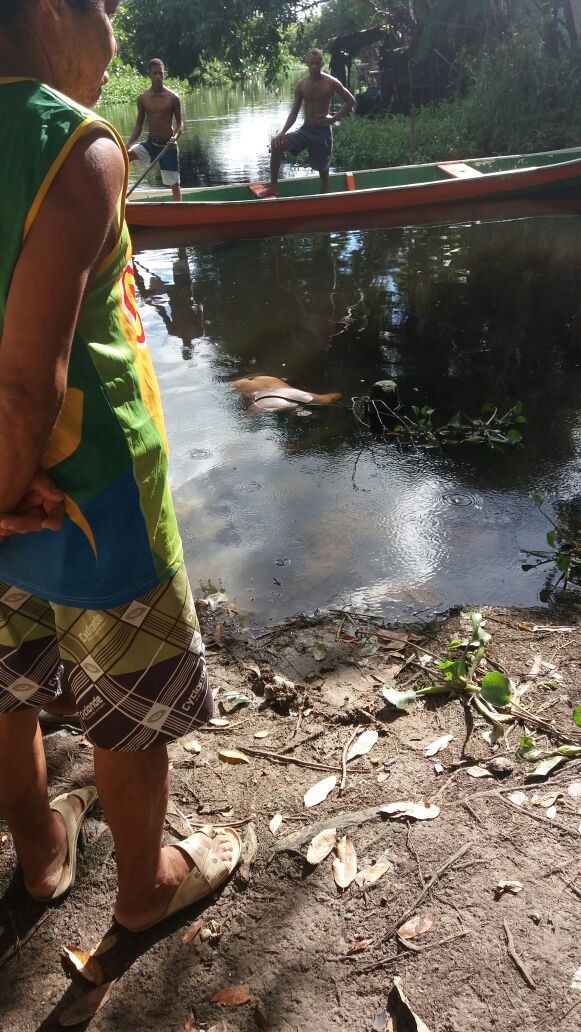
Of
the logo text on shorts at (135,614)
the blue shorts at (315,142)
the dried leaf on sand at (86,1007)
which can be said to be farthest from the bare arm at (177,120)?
the dried leaf on sand at (86,1007)

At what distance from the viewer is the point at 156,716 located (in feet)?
4.55

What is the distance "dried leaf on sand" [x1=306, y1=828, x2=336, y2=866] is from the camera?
1.85 metres

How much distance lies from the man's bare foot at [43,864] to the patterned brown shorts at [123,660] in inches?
17.7

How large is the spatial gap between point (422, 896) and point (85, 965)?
73 centimetres

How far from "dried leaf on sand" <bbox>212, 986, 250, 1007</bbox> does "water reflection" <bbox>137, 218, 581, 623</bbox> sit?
1.77m

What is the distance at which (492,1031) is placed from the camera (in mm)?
1449

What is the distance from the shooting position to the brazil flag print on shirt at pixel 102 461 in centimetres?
117

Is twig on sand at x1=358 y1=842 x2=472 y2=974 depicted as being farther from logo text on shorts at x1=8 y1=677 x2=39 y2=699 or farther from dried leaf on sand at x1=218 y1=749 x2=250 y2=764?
logo text on shorts at x1=8 y1=677 x2=39 y2=699

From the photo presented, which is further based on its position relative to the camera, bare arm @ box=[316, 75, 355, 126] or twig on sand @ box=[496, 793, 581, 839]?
bare arm @ box=[316, 75, 355, 126]

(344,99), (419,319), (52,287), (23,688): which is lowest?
(419,319)

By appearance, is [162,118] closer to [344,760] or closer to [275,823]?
[344,760]

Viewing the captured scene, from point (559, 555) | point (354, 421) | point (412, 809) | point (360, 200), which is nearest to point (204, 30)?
point (360, 200)

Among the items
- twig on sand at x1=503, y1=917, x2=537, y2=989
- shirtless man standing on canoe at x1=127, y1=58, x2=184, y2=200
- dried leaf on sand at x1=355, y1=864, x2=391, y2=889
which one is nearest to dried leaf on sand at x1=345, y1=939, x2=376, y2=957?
dried leaf on sand at x1=355, y1=864, x2=391, y2=889

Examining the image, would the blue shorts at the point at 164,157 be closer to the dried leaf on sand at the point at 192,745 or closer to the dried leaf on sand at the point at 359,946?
the dried leaf on sand at the point at 192,745
